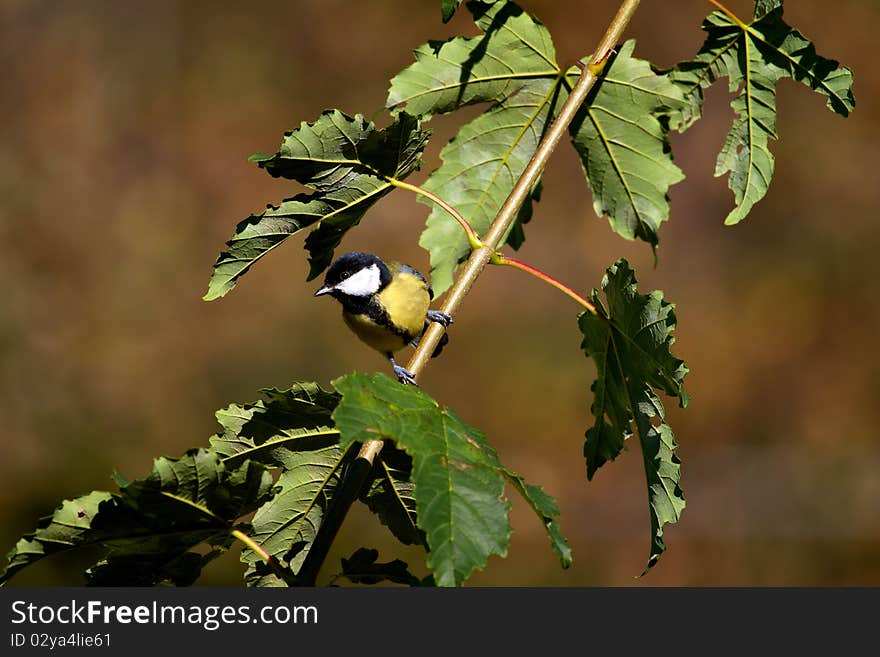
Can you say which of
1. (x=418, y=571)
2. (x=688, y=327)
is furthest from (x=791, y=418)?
(x=418, y=571)

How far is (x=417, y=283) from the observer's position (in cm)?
199

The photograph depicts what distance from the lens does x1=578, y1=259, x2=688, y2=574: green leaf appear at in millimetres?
1011

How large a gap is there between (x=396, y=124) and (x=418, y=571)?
3.28m

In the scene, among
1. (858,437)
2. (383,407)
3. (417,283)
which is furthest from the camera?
(858,437)

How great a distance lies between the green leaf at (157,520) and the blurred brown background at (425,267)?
134 inches

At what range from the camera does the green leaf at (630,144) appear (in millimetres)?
1203

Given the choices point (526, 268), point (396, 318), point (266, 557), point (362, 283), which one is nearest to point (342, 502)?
point (266, 557)

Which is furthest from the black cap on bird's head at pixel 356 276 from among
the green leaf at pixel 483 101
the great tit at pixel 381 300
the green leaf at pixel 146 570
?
the green leaf at pixel 146 570

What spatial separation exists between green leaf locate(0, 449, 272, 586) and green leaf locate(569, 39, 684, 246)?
23.2 inches

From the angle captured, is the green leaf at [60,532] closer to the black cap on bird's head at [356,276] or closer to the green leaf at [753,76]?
the green leaf at [753,76]

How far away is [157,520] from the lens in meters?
0.92

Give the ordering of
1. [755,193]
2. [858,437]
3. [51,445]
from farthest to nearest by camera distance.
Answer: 1. [858,437]
2. [51,445]
3. [755,193]

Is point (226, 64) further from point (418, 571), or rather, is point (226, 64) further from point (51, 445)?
point (418, 571)

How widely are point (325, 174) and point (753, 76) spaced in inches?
22.0
